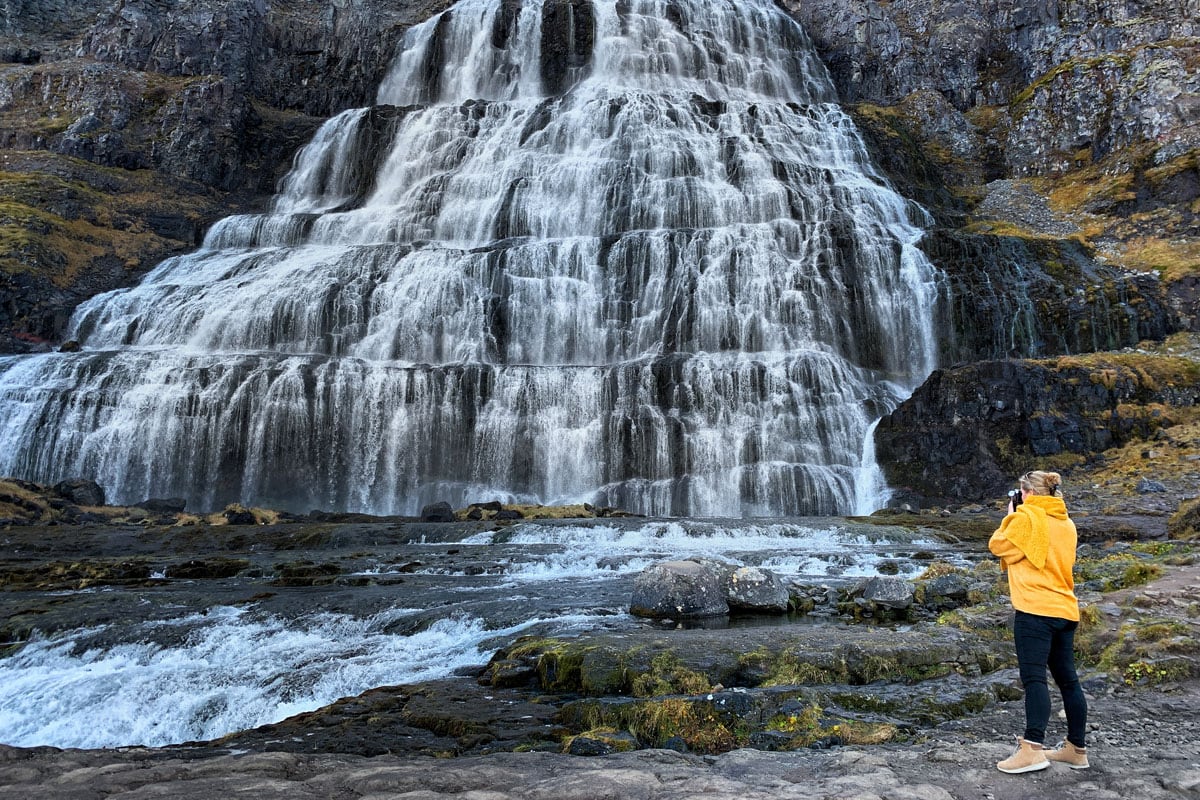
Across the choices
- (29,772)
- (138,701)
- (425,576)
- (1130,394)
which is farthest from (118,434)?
(1130,394)

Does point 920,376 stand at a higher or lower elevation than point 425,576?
higher

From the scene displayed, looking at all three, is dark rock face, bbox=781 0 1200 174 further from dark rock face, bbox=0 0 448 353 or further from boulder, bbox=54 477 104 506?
boulder, bbox=54 477 104 506

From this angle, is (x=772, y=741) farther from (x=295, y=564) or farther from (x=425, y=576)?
(x=295, y=564)

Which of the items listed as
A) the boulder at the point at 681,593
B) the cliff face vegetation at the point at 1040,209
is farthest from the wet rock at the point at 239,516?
the cliff face vegetation at the point at 1040,209

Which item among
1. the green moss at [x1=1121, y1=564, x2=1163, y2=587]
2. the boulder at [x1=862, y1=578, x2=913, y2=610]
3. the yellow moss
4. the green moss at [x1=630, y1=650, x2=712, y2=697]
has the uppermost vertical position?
the green moss at [x1=1121, y1=564, x2=1163, y2=587]

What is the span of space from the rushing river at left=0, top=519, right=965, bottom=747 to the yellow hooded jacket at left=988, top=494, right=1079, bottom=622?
6.19 metres

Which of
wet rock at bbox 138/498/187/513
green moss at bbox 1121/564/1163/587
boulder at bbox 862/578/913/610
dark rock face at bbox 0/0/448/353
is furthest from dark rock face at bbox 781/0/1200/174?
wet rock at bbox 138/498/187/513

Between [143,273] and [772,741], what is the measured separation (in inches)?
1942

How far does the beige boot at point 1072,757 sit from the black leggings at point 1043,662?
0.19ft

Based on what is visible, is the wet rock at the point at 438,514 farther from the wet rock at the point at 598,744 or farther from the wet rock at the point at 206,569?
the wet rock at the point at 598,744

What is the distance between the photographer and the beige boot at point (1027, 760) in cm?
529

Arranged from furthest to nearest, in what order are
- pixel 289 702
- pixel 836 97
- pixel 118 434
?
pixel 836 97 < pixel 118 434 < pixel 289 702

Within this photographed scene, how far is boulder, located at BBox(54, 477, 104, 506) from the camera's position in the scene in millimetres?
29000

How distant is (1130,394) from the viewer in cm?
2920
